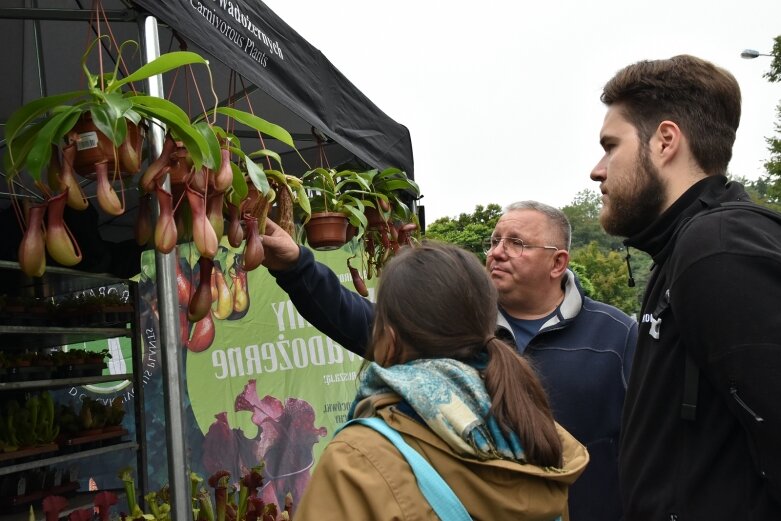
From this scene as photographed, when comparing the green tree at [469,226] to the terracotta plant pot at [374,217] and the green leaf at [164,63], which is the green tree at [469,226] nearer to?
the terracotta plant pot at [374,217]

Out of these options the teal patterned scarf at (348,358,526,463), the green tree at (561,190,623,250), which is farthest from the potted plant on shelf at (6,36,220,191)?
the green tree at (561,190,623,250)

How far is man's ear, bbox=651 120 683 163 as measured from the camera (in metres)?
1.64

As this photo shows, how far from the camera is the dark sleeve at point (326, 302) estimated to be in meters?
2.33

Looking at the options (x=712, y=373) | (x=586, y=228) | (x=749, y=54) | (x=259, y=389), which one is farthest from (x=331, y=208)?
(x=586, y=228)

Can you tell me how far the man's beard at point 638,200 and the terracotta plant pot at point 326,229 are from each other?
4.34 ft

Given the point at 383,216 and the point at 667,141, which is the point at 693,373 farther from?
the point at 383,216

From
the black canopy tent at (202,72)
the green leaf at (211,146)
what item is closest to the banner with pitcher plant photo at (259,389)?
the black canopy tent at (202,72)

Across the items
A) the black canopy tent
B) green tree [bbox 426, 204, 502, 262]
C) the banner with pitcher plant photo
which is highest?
green tree [bbox 426, 204, 502, 262]

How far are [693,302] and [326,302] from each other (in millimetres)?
1350

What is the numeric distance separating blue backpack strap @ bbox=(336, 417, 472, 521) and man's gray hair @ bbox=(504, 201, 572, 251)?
185cm

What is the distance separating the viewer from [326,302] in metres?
2.42

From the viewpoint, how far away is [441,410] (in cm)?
123

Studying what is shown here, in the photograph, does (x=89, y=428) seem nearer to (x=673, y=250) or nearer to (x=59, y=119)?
(x=59, y=119)

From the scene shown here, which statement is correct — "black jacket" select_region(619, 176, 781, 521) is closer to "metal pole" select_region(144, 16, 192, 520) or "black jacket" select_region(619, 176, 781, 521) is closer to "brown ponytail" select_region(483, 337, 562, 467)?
"brown ponytail" select_region(483, 337, 562, 467)
